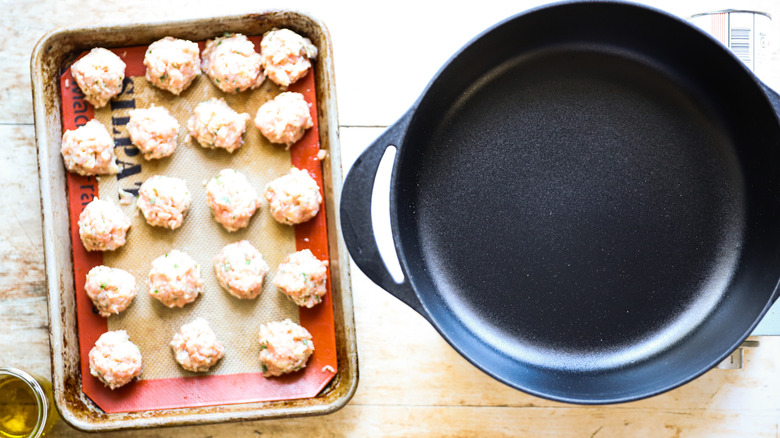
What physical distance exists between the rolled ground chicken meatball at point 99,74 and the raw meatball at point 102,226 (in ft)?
0.69

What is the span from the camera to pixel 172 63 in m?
1.23

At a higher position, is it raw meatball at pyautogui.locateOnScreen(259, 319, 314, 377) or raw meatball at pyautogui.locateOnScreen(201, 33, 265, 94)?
raw meatball at pyautogui.locateOnScreen(201, 33, 265, 94)

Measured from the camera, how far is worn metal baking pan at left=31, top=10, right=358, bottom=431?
121 cm

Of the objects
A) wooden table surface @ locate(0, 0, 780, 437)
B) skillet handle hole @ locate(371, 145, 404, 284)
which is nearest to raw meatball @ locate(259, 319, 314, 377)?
wooden table surface @ locate(0, 0, 780, 437)

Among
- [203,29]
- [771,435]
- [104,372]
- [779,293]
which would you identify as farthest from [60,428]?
[771,435]

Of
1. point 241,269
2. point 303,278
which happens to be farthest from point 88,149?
point 303,278

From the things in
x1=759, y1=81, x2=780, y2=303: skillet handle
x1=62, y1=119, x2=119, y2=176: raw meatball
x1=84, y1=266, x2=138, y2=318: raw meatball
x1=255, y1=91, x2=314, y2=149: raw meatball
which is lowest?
x1=84, y1=266, x2=138, y2=318: raw meatball

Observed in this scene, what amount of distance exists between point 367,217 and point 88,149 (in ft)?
2.03

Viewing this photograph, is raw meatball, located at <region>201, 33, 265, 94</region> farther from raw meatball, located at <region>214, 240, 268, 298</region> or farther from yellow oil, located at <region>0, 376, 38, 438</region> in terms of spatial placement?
yellow oil, located at <region>0, 376, 38, 438</region>

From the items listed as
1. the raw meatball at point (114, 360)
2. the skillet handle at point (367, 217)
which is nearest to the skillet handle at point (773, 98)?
the skillet handle at point (367, 217)

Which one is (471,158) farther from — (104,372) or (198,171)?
(104,372)

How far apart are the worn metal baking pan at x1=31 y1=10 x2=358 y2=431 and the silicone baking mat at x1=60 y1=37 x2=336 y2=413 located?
22 millimetres

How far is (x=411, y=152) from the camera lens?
1.07 metres

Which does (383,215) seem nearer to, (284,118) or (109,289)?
(284,118)
